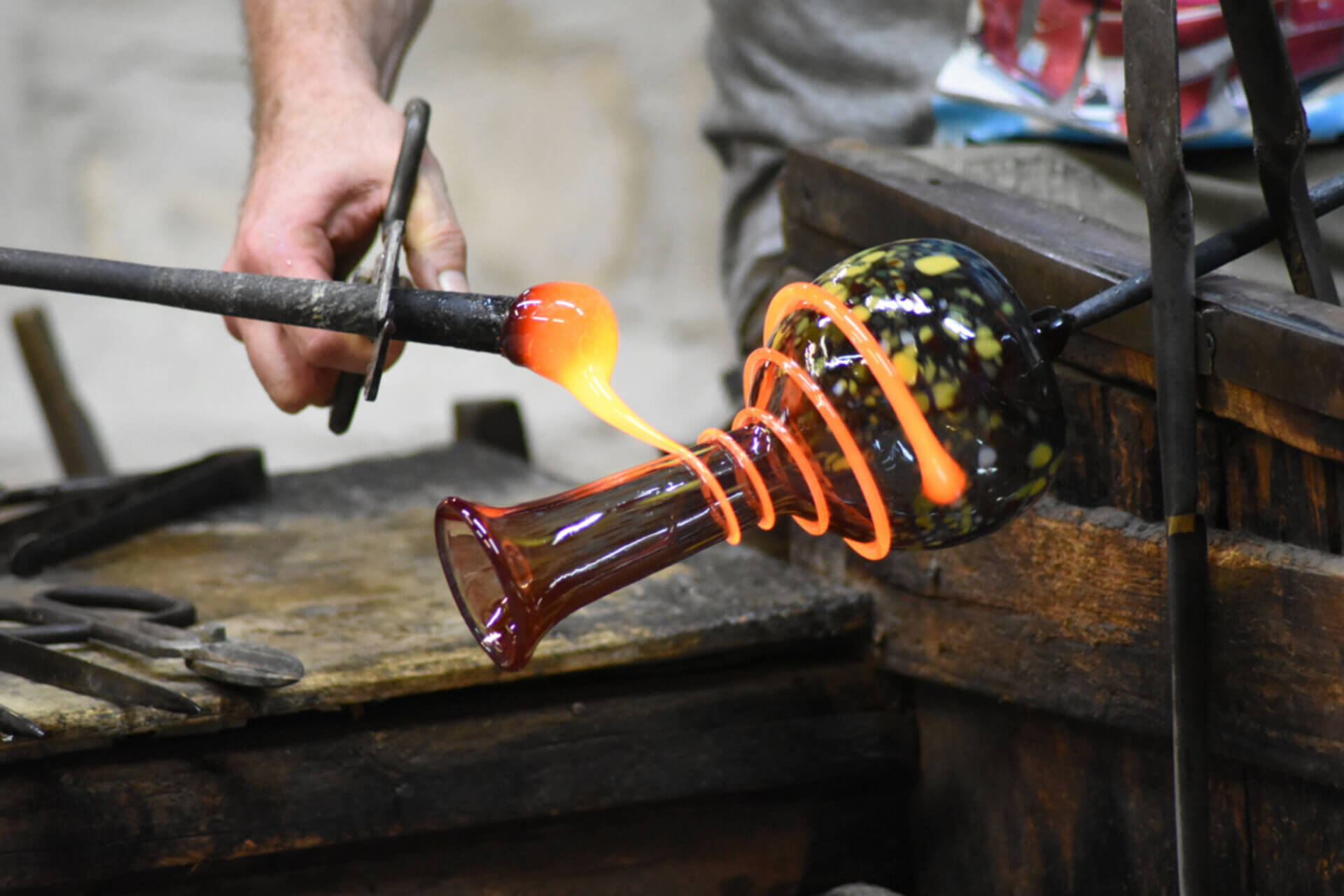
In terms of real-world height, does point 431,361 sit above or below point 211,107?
below

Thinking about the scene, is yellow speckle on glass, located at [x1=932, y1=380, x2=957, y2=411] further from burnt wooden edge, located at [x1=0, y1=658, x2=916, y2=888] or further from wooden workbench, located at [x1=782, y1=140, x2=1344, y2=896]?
burnt wooden edge, located at [x1=0, y1=658, x2=916, y2=888]

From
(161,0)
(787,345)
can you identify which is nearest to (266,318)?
(787,345)

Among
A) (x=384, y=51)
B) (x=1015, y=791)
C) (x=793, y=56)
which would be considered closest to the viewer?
(x=1015, y=791)

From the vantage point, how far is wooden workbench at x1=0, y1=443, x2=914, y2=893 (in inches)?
27.7

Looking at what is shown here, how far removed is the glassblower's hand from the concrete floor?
2.17 metres

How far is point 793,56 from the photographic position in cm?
138

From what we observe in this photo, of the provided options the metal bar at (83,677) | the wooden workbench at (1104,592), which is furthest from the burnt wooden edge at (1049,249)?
the metal bar at (83,677)

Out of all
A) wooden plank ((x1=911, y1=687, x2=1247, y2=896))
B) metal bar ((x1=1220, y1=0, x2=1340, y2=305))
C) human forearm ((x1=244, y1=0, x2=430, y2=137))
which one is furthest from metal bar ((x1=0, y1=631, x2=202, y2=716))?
metal bar ((x1=1220, y1=0, x2=1340, y2=305))

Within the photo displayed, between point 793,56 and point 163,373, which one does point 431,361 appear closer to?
point 163,373

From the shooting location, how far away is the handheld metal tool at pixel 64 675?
2.26ft

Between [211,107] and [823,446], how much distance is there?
3.08 m

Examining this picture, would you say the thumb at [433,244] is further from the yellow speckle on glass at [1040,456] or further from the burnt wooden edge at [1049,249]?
the yellow speckle on glass at [1040,456]

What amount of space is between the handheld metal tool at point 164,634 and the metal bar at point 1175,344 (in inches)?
18.0

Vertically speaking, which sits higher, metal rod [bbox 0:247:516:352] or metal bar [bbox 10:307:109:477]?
metal rod [bbox 0:247:516:352]
